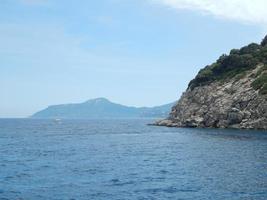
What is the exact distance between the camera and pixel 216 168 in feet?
197

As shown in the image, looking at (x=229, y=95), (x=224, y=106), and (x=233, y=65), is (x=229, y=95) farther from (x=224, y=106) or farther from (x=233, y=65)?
(x=233, y=65)

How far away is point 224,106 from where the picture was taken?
145625 mm

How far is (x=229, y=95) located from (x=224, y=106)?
5.93 metres

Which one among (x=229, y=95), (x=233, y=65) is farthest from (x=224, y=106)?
(x=233, y=65)

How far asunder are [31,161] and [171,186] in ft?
92.6

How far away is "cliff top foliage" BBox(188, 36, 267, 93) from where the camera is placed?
542 ft

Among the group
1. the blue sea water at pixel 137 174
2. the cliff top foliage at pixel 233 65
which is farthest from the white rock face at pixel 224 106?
the blue sea water at pixel 137 174

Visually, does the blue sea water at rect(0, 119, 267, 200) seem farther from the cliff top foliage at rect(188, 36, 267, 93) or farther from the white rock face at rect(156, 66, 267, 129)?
the cliff top foliage at rect(188, 36, 267, 93)

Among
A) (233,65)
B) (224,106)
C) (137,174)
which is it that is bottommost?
(137,174)

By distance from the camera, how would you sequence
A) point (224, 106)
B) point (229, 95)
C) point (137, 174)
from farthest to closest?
point (229, 95) < point (224, 106) < point (137, 174)

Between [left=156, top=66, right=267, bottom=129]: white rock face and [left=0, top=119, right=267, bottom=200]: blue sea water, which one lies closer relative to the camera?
[left=0, top=119, right=267, bottom=200]: blue sea water

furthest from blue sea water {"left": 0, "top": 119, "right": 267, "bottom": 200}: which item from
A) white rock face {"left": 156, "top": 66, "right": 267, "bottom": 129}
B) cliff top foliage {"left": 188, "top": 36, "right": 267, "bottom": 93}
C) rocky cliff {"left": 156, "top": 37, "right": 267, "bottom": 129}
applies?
cliff top foliage {"left": 188, "top": 36, "right": 267, "bottom": 93}

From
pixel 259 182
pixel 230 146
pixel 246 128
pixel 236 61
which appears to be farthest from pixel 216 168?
pixel 236 61

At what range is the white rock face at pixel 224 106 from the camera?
445 ft
